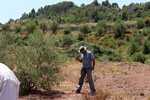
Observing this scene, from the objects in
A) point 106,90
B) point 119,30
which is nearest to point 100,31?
point 119,30

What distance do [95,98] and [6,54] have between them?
12.4 feet

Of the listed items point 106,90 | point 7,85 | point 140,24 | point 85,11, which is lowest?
point 106,90

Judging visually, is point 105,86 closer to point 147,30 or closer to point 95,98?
point 95,98

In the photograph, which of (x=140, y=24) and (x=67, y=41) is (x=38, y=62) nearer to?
(x=67, y=41)

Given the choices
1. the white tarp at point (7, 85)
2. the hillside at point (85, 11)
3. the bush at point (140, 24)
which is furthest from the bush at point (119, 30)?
the white tarp at point (7, 85)

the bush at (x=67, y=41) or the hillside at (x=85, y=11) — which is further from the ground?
the hillside at (x=85, y=11)

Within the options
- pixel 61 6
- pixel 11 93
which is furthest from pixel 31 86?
pixel 61 6

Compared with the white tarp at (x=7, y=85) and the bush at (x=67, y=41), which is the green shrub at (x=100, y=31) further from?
the white tarp at (x=7, y=85)

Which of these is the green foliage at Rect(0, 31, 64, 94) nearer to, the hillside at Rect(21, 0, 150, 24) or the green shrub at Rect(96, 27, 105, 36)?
the green shrub at Rect(96, 27, 105, 36)

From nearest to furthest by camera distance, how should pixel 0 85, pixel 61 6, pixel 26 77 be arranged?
pixel 0 85
pixel 26 77
pixel 61 6

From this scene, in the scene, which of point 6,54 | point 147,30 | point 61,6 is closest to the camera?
point 6,54

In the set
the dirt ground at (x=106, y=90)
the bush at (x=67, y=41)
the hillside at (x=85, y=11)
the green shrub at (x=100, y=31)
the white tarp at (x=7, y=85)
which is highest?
the hillside at (x=85, y=11)

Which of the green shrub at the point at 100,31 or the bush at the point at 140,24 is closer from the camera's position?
the bush at the point at 140,24

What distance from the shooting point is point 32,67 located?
28.0 feet
